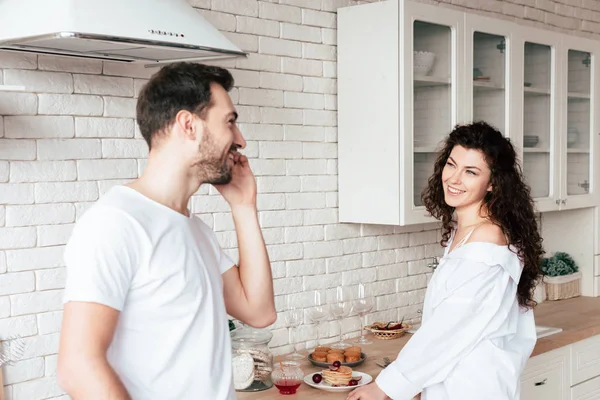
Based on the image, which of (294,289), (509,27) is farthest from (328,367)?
(509,27)

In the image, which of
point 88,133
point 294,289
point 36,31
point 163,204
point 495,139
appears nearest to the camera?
point 163,204

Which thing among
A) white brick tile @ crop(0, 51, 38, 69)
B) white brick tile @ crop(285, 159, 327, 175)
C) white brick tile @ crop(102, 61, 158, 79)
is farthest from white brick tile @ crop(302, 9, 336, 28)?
white brick tile @ crop(0, 51, 38, 69)

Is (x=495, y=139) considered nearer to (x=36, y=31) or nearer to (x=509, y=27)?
(x=509, y=27)

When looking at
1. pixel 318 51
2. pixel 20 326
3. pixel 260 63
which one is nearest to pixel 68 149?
pixel 20 326

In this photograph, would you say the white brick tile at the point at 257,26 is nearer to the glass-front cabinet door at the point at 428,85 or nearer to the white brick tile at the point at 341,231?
the glass-front cabinet door at the point at 428,85

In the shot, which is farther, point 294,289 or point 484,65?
point 484,65

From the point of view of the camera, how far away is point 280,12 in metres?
3.25

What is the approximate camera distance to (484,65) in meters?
3.66

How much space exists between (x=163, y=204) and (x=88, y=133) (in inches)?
39.9

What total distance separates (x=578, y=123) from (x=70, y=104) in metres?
2.72

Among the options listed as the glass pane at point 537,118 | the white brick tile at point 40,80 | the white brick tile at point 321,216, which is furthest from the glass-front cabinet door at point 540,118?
the white brick tile at point 40,80

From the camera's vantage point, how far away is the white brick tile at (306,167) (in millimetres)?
3324

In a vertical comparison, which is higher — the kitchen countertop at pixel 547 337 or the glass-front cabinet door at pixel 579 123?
the glass-front cabinet door at pixel 579 123

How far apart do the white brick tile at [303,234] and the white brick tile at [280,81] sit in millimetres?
552
